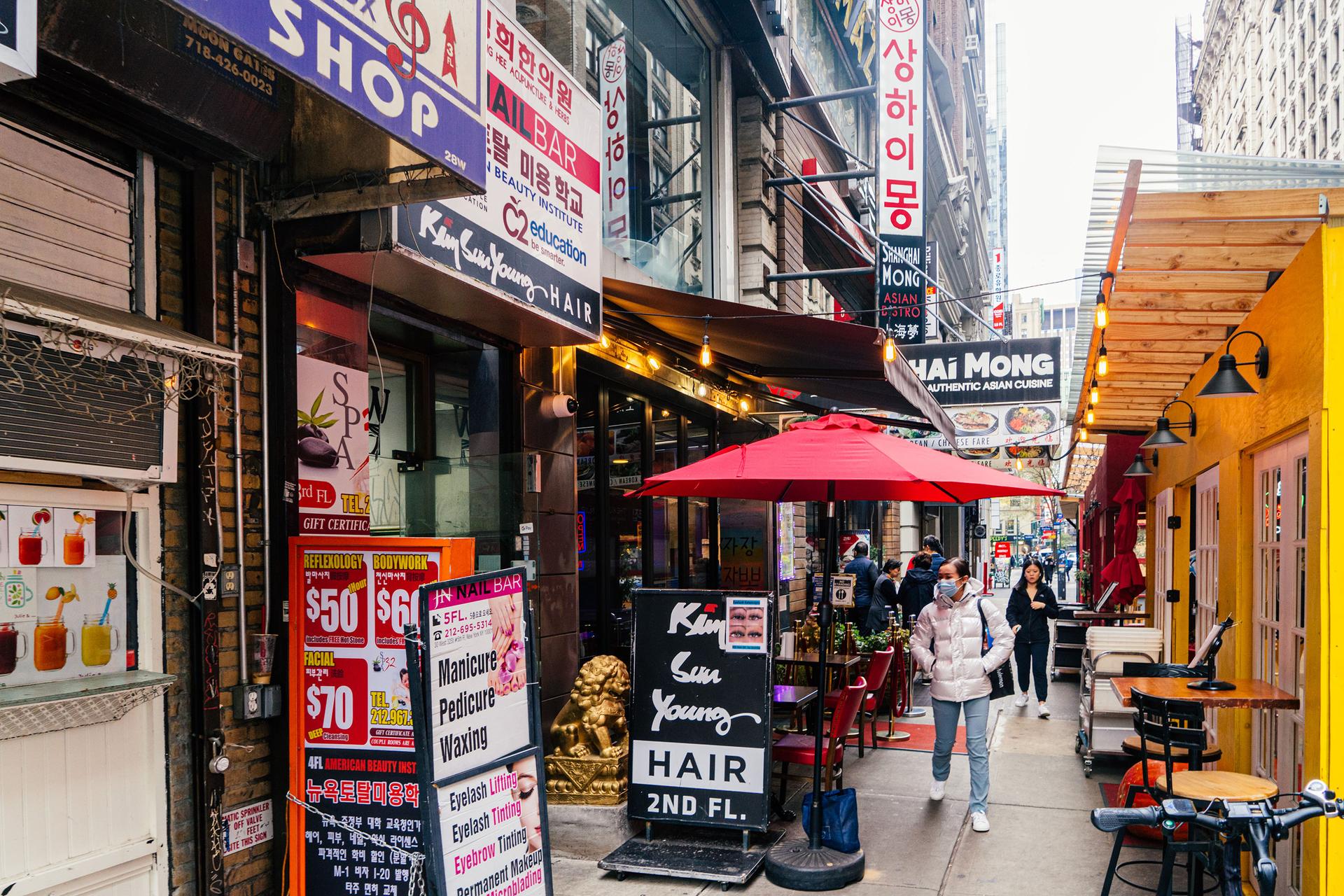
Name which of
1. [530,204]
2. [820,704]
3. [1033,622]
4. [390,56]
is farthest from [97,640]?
[1033,622]

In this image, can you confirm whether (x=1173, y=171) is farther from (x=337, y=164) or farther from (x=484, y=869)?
(x=484, y=869)

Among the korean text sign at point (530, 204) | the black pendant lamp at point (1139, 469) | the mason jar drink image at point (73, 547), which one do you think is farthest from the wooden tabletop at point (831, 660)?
the black pendant lamp at point (1139, 469)

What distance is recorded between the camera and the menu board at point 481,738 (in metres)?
4.23

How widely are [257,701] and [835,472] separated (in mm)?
3383

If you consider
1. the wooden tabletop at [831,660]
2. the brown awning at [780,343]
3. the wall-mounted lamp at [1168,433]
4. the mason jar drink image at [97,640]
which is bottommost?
the wooden tabletop at [831,660]

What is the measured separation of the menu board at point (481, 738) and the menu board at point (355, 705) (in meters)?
0.42

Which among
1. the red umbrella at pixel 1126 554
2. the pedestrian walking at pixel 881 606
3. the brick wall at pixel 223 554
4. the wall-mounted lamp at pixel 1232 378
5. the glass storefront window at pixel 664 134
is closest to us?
the brick wall at pixel 223 554

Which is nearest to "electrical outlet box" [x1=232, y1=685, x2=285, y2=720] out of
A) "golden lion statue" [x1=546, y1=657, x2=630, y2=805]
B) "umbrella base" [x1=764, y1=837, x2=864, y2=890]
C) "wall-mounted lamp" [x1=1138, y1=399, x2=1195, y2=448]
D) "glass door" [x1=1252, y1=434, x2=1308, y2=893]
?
"golden lion statue" [x1=546, y1=657, x2=630, y2=805]

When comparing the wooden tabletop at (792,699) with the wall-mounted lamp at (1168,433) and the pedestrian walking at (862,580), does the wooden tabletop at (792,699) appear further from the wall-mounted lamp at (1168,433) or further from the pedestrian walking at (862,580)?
the pedestrian walking at (862,580)

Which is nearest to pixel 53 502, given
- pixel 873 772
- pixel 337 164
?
pixel 337 164

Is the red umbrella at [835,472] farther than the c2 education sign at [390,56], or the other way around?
the red umbrella at [835,472]

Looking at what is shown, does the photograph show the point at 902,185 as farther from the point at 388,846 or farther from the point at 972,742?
the point at 388,846

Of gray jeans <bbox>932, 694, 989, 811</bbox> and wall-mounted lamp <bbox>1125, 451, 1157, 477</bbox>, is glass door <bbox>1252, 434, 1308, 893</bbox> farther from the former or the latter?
wall-mounted lamp <bbox>1125, 451, 1157, 477</bbox>

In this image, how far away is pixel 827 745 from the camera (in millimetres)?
7434
